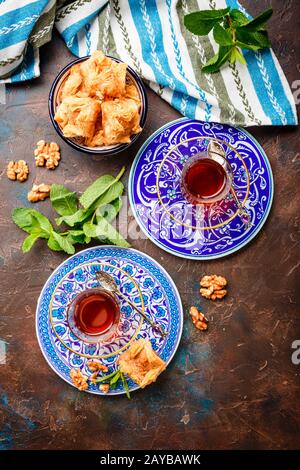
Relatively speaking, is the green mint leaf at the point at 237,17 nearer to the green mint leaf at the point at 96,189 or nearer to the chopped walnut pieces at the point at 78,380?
the green mint leaf at the point at 96,189

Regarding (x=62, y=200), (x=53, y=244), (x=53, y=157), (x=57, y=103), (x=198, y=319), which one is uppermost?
(x=57, y=103)

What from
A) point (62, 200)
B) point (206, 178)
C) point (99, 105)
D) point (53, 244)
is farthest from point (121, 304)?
point (99, 105)

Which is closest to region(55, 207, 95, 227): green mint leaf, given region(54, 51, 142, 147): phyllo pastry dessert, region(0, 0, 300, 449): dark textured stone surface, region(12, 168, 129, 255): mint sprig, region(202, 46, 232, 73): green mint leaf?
region(12, 168, 129, 255): mint sprig

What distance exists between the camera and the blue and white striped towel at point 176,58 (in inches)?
72.0

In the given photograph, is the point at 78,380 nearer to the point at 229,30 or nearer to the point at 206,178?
the point at 206,178

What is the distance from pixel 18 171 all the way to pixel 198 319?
84 cm

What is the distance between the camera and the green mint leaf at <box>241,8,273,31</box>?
1664mm

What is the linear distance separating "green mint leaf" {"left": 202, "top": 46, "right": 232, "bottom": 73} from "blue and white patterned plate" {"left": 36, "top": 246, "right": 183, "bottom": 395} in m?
0.69

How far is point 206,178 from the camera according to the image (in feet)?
5.99

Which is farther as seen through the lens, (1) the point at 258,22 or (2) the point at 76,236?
(2) the point at 76,236

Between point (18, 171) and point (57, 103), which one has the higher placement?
point (57, 103)

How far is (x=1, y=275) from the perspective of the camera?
1879mm

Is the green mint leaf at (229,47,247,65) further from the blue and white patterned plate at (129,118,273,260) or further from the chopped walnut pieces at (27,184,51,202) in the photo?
the chopped walnut pieces at (27,184,51,202)
